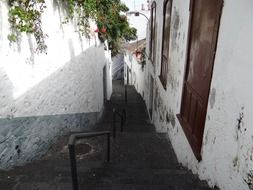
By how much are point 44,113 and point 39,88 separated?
49cm

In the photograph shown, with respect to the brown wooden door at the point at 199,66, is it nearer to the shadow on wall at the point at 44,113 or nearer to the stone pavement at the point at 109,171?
the stone pavement at the point at 109,171

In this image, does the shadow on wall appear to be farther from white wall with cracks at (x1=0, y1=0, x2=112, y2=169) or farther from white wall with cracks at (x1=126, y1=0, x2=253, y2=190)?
white wall with cracks at (x1=126, y1=0, x2=253, y2=190)

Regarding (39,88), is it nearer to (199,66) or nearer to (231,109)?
(199,66)

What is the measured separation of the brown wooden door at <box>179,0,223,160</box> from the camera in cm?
307

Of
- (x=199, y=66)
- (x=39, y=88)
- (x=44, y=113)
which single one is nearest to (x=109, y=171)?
(x=44, y=113)

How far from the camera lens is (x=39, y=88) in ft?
14.1

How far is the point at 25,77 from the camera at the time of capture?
12.5 ft

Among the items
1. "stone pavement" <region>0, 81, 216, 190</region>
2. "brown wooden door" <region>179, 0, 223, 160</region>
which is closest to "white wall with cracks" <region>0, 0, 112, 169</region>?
"stone pavement" <region>0, 81, 216, 190</region>

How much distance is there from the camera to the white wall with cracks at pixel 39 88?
3.39 meters

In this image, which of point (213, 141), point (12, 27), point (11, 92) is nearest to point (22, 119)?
point (11, 92)

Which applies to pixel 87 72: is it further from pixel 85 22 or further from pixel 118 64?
pixel 118 64

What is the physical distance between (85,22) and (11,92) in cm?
367

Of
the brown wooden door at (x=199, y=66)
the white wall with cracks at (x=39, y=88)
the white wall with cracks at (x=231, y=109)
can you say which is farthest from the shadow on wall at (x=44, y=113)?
the white wall with cracks at (x=231, y=109)

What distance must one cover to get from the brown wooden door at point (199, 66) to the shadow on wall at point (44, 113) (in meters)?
2.45
